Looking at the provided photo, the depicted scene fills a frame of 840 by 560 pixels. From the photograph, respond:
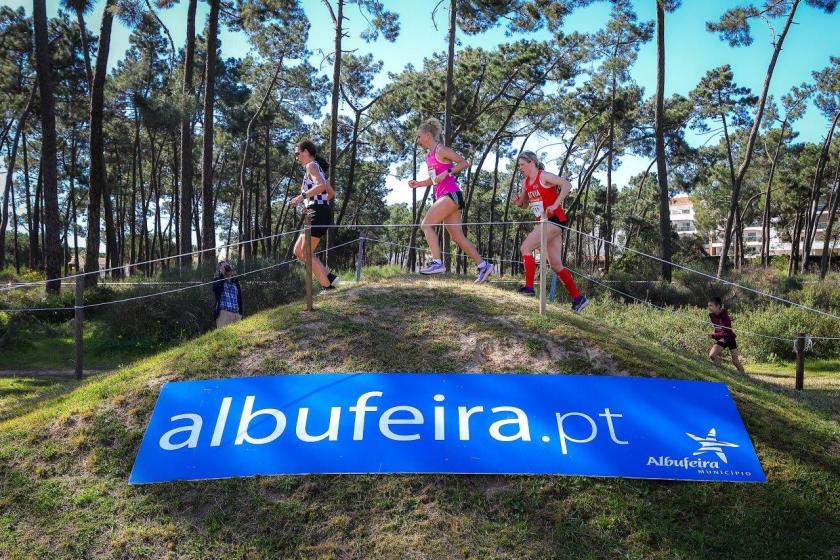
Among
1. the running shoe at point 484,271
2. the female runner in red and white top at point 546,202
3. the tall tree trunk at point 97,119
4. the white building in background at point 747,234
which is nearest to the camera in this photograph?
the female runner in red and white top at point 546,202

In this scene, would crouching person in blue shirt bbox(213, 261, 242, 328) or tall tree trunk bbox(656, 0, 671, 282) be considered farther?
tall tree trunk bbox(656, 0, 671, 282)

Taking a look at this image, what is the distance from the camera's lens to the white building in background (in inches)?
2977

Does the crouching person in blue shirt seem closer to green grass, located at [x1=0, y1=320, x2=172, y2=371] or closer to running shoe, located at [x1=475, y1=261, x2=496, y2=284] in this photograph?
running shoe, located at [x1=475, y1=261, x2=496, y2=284]

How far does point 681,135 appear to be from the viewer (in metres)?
36.4

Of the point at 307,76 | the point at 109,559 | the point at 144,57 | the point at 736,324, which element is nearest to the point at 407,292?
the point at 109,559

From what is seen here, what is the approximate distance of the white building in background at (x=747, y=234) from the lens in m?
75.6

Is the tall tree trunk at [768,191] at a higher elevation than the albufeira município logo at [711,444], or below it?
higher

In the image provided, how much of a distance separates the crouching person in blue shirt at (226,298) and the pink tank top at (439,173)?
3.10m

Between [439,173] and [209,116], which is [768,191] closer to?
[209,116]

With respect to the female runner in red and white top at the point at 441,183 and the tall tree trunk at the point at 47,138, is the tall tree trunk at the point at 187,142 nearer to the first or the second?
the tall tree trunk at the point at 47,138

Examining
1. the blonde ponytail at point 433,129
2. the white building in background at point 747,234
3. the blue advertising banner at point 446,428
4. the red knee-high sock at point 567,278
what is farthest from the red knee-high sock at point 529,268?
the white building in background at point 747,234

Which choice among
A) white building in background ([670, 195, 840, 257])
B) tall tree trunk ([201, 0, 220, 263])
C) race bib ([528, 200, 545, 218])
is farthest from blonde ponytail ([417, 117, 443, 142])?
white building in background ([670, 195, 840, 257])

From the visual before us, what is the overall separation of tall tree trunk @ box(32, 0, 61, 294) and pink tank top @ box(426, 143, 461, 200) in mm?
14597

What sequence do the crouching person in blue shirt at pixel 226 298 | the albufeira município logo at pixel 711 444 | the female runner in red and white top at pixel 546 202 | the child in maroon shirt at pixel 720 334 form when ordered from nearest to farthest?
the albufeira município logo at pixel 711 444 → the female runner in red and white top at pixel 546 202 → the crouching person in blue shirt at pixel 226 298 → the child in maroon shirt at pixel 720 334
